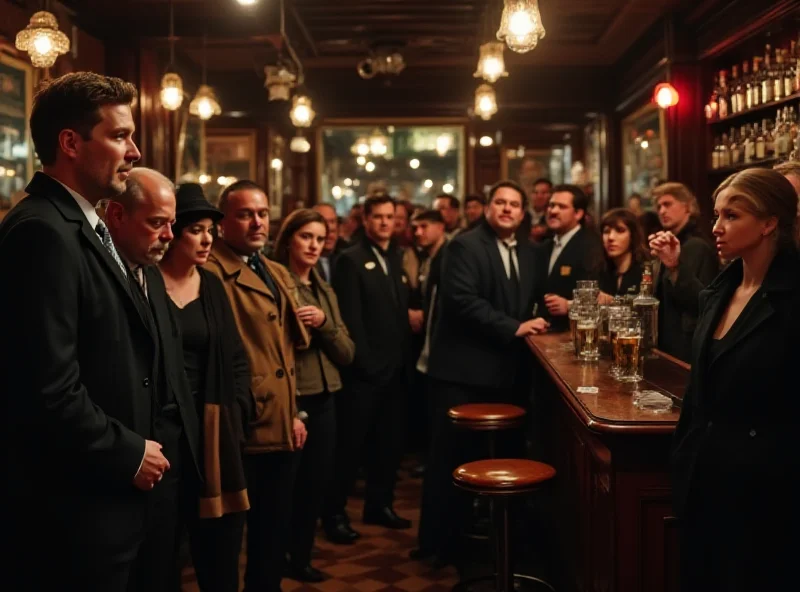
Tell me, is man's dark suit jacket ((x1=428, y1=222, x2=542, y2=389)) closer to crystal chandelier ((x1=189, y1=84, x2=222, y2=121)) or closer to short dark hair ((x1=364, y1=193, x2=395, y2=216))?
short dark hair ((x1=364, y1=193, x2=395, y2=216))

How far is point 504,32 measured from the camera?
4258mm

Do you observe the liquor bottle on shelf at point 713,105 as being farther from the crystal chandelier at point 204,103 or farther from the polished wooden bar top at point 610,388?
the crystal chandelier at point 204,103

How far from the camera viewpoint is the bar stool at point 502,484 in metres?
3.22

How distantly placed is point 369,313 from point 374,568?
147 centimetres

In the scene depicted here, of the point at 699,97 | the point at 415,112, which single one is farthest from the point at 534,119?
the point at 699,97

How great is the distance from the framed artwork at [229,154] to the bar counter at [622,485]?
331 inches

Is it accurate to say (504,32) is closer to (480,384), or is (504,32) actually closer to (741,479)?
(480,384)

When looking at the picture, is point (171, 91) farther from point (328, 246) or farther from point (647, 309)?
point (647, 309)

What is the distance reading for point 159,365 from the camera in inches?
96.3

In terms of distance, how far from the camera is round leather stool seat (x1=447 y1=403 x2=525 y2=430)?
4.11 metres

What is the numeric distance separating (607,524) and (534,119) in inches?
351

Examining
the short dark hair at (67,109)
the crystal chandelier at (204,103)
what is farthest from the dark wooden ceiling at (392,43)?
the short dark hair at (67,109)

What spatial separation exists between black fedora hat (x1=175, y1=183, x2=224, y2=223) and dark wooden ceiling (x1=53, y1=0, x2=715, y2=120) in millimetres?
3901

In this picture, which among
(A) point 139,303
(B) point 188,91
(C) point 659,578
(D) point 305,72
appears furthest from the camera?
(D) point 305,72
